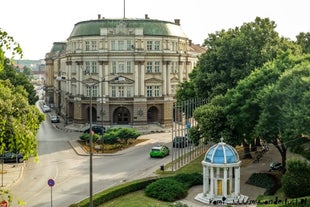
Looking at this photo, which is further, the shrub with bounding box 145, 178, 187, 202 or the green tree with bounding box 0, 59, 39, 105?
the green tree with bounding box 0, 59, 39, 105

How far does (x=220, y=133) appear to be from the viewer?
3516 centimetres

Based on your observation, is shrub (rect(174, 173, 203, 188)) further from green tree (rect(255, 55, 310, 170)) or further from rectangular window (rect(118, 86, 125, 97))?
rectangular window (rect(118, 86, 125, 97))

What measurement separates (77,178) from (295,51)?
27.0 meters

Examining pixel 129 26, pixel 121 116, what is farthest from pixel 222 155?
pixel 129 26

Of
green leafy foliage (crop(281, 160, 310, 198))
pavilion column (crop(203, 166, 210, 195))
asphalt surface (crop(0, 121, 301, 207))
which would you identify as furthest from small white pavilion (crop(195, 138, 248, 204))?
green leafy foliage (crop(281, 160, 310, 198))

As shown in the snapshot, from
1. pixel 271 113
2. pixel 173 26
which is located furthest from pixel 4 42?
pixel 173 26

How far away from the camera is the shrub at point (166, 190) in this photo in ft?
97.3

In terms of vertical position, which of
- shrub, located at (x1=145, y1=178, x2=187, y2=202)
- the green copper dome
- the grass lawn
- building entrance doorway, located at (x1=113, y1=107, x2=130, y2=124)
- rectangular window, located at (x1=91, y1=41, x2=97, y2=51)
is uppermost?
the green copper dome

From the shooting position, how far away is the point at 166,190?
3012 centimetres

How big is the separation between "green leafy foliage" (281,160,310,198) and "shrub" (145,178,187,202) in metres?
7.19

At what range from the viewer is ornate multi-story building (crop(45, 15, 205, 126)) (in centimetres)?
6638

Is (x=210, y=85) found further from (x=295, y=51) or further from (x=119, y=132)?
(x=119, y=132)

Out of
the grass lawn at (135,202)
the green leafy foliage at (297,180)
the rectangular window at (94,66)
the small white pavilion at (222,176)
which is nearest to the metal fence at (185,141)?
the grass lawn at (135,202)

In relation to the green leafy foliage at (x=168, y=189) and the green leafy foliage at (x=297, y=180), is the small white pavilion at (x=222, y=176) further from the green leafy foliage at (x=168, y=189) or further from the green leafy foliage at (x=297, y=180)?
the green leafy foliage at (x=297, y=180)
